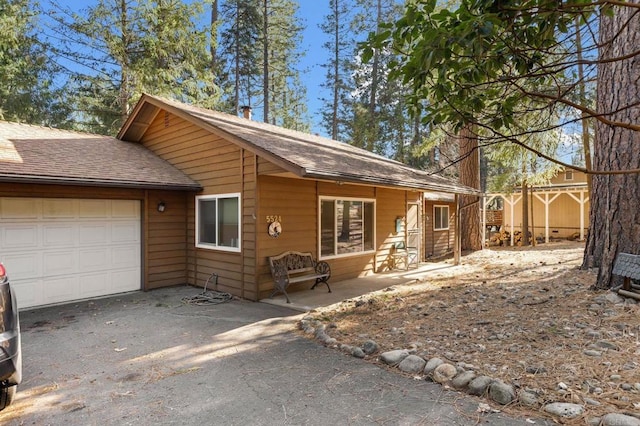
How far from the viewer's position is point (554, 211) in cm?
1872

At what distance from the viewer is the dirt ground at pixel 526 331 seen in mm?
3015

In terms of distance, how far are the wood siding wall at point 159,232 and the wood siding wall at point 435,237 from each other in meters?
8.38

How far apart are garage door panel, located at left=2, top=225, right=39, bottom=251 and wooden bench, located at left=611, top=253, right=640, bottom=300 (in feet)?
29.4

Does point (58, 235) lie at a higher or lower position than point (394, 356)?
higher

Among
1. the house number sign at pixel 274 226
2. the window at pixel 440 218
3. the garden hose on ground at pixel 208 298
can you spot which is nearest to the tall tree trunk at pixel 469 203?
the window at pixel 440 218

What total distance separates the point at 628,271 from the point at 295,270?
504 cm

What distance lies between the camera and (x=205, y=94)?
14461 millimetres

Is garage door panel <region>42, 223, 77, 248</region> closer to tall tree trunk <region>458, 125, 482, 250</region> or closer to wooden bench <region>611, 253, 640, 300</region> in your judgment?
A: wooden bench <region>611, 253, 640, 300</region>

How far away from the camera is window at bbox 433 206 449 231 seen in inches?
542

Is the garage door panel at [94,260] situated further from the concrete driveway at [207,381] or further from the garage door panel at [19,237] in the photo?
the concrete driveway at [207,381]

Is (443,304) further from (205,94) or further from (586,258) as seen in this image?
(205,94)

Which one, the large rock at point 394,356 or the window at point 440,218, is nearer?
the large rock at point 394,356

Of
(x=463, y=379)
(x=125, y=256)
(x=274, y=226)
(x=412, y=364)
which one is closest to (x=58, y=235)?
(x=125, y=256)

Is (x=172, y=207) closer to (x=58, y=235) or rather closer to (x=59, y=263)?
(x=58, y=235)
